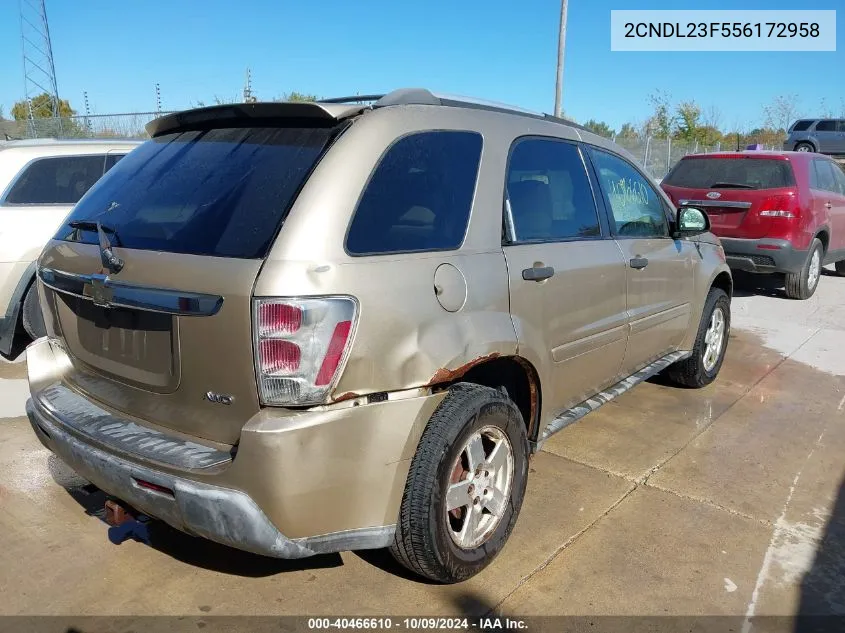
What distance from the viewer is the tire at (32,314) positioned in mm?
5527

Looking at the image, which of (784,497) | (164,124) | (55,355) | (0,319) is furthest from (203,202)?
(0,319)

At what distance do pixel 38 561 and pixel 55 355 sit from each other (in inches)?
33.7

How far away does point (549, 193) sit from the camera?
3322mm

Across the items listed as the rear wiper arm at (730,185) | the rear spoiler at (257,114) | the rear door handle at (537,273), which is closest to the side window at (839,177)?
the rear wiper arm at (730,185)

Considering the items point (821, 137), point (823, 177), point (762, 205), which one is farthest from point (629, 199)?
point (821, 137)

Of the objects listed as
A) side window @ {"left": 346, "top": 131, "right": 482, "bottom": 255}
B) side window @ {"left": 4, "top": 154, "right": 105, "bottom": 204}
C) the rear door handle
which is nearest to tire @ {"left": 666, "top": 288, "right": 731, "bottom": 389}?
the rear door handle

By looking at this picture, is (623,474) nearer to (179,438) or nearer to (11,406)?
(179,438)

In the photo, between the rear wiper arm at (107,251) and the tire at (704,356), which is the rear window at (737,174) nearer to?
the tire at (704,356)

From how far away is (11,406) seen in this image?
4.70 metres

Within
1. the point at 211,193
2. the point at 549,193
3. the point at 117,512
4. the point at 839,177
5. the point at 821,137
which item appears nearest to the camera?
the point at 211,193

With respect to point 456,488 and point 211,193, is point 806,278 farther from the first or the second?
point 211,193

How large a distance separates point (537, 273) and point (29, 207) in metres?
4.47

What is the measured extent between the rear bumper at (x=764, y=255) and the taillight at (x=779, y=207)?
29 centimetres

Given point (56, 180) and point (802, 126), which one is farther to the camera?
point (802, 126)
